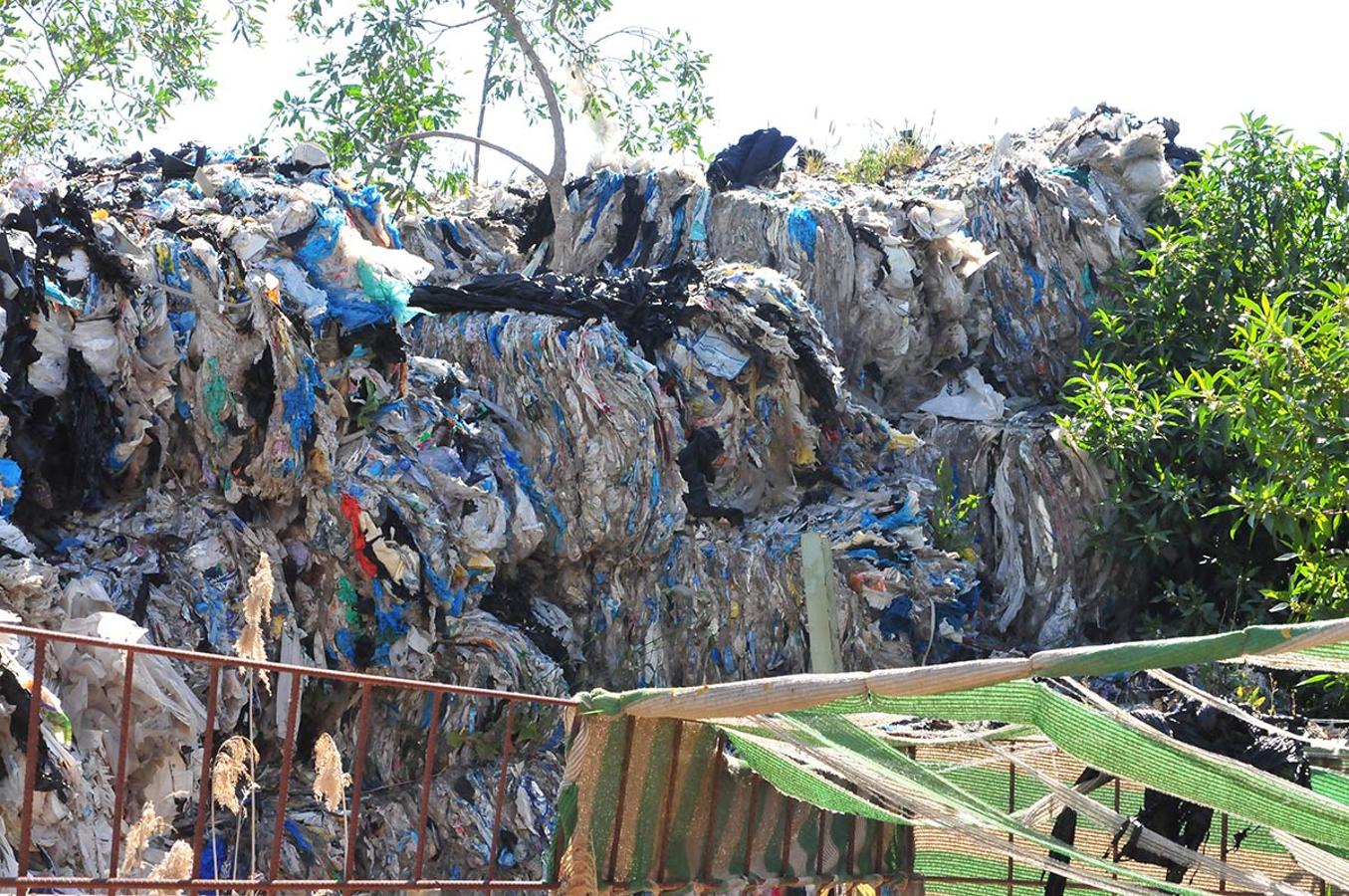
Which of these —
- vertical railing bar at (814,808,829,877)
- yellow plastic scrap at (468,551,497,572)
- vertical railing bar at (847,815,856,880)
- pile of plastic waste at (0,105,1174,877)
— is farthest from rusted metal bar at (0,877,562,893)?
yellow plastic scrap at (468,551,497,572)

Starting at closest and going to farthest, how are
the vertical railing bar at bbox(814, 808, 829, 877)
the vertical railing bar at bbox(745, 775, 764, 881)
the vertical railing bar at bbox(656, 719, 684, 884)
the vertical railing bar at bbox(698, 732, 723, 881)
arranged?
the vertical railing bar at bbox(656, 719, 684, 884), the vertical railing bar at bbox(698, 732, 723, 881), the vertical railing bar at bbox(745, 775, 764, 881), the vertical railing bar at bbox(814, 808, 829, 877)

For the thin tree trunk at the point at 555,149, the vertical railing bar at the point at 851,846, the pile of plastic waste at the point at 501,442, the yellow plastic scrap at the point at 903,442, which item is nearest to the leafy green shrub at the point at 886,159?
the pile of plastic waste at the point at 501,442

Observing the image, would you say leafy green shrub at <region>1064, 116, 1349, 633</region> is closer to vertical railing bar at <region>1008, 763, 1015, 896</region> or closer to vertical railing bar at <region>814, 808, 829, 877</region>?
vertical railing bar at <region>1008, 763, 1015, 896</region>

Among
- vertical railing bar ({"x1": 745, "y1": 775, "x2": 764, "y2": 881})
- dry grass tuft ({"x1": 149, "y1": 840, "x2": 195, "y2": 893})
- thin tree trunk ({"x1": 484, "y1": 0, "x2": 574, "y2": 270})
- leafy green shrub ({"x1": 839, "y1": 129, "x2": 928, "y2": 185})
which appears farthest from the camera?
leafy green shrub ({"x1": 839, "y1": 129, "x2": 928, "y2": 185})

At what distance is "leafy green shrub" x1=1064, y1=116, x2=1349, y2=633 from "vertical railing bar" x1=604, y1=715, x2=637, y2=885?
134 inches

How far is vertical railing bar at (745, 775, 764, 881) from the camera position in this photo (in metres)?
3.78

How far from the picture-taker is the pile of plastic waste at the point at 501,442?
5.16m

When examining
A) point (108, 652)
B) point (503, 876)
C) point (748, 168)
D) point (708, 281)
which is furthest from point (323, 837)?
point (748, 168)

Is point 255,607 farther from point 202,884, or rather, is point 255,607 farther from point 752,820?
point 752,820

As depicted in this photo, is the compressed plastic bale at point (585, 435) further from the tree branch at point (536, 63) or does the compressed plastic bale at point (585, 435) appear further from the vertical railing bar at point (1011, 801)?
the tree branch at point (536, 63)

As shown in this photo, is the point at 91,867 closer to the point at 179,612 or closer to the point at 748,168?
the point at 179,612

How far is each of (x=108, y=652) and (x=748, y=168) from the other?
5.59 metres

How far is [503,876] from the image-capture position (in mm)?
5719

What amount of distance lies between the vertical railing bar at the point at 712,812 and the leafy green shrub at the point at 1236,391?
10.2 feet
